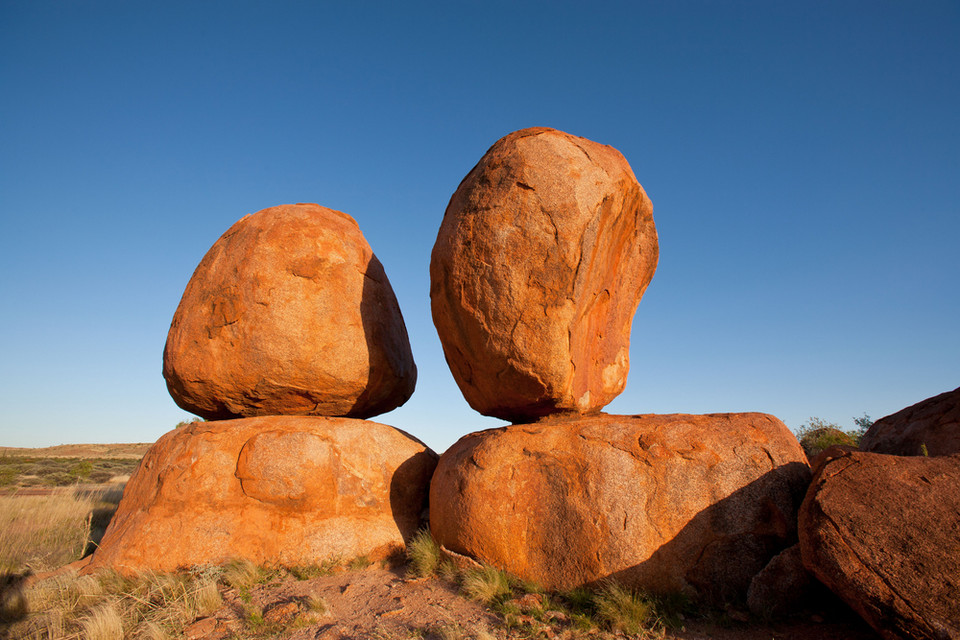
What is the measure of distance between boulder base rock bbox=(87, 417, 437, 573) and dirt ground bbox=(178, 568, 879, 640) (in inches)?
18.9

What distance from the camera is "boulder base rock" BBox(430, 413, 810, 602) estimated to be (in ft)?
13.1

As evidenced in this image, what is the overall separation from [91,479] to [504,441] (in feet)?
55.4

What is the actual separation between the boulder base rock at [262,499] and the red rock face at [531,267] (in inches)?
57.3

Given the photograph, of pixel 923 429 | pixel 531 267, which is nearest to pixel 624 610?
pixel 531 267

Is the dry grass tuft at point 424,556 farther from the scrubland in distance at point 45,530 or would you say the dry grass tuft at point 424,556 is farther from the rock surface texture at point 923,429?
the rock surface texture at point 923,429

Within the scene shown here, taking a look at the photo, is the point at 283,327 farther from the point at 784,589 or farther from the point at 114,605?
the point at 784,589

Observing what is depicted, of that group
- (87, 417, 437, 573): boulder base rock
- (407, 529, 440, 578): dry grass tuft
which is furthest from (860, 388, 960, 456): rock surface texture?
(87, 417, 437, 573): boulder base rock

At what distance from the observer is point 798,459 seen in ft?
13.9

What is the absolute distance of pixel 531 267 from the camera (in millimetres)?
4609

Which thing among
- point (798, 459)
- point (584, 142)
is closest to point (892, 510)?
point (798, 459)

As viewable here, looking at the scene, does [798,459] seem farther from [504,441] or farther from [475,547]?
[475,547]

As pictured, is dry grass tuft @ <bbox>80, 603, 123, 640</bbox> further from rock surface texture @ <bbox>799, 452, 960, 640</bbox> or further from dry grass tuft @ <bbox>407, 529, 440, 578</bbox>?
rock surface texture @ <bbox>799, 452, 960, 640</bbox>

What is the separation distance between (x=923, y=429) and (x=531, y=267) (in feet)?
14.1

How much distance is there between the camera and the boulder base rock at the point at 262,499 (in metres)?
5.18
